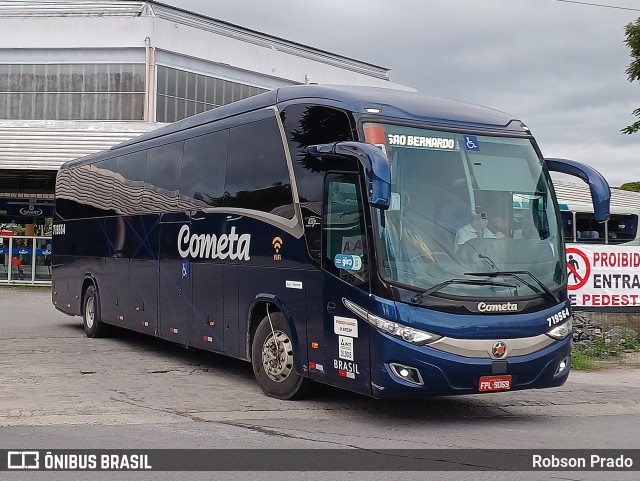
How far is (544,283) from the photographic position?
30.6 feet

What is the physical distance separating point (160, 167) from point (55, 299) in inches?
272

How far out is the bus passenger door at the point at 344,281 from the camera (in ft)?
29.3

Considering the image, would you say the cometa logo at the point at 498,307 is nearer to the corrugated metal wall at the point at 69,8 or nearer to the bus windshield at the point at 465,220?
the bus windshield at the point at 465,220

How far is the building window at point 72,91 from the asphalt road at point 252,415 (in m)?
32.0

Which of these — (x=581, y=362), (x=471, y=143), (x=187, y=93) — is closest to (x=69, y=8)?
(x=187, y=93)

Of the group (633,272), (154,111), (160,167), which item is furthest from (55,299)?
(154,111)

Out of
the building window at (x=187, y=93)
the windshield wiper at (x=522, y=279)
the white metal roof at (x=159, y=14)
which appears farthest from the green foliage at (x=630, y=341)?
the white metal roof at (x=159, y=14)

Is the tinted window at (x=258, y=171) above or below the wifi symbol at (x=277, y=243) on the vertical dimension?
above

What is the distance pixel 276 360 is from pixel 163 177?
4.69 metres

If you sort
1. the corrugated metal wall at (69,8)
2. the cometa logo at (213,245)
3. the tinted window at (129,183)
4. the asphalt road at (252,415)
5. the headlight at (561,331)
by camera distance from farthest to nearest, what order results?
the corrugated metal wall at (69,8)
the tinted window at (129,183)
the cometa logo at (213,245)
the headlight at (561,331)
the asphalt road at (252,415)

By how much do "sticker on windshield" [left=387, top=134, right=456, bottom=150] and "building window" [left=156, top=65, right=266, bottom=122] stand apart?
36503 millimetres

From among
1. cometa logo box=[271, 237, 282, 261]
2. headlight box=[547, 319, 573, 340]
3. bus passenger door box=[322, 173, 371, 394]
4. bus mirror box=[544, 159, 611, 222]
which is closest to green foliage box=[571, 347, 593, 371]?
bus mirror box=[544, 159, 611, 222]

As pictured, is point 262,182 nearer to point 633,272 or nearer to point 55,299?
point 633,272

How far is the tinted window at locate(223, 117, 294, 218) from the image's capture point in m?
10.4
